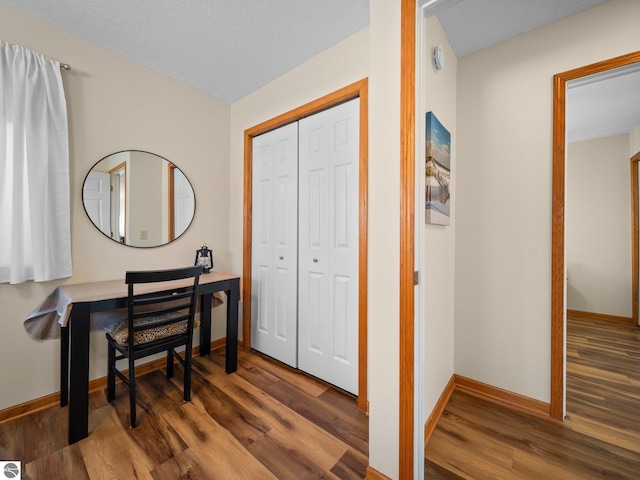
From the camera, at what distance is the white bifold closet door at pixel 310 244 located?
6.40 ft

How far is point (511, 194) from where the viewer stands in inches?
72.1

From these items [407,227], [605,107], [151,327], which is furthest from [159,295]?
[605,107]

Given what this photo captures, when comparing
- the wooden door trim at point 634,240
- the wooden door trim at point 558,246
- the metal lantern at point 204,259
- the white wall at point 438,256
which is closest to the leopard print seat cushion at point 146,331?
the metal lantern at point 204,259

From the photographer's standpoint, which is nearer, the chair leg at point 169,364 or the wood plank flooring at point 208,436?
the wood plank flooring at point 208,436

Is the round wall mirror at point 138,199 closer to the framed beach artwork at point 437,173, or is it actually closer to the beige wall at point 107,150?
the beige wall at point 107,150

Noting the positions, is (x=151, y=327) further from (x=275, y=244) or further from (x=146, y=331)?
(x=275, y=244)


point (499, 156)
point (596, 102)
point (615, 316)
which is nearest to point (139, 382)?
point (499, 156)

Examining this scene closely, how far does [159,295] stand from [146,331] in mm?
235

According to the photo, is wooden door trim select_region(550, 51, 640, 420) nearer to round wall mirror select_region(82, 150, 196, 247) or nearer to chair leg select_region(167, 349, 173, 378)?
chair leg select_region(167, 349, 173, 378)

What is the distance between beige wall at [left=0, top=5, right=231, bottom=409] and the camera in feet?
5.60

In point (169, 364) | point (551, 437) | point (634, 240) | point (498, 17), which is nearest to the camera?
point (551, 437)

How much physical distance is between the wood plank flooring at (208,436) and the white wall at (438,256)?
583mm

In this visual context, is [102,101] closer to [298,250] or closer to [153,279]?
[153,279]

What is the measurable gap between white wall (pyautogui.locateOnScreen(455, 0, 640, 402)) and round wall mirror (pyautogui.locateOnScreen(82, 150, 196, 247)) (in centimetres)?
241
